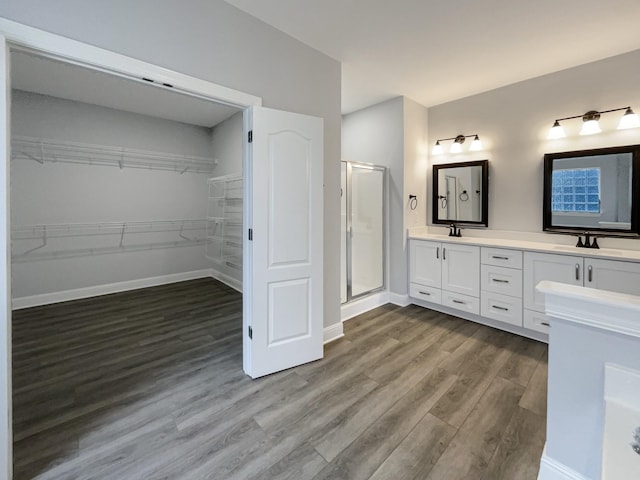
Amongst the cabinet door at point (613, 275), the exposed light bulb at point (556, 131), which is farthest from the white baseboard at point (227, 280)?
the exposed light bulb at point (556, 131)

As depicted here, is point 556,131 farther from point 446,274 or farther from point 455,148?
point 446,274

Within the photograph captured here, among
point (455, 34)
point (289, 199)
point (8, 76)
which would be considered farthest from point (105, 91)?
point (455, 34)

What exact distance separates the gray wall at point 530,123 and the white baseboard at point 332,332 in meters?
2.34

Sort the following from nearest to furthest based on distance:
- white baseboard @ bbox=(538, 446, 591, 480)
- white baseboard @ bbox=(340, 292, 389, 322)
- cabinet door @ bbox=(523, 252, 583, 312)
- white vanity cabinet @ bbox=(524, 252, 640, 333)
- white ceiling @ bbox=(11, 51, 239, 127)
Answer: white baseboard @ bbox=(538, 446, 591, 480) < white vanity cabinet @ bbox=(524, 252, 640, 333) < cabinet door @ bbox=(523, 252, 583, 312) < white ceiling @ bbox=(11, 51, 239, 127) < white baseboard @ bbox=(340, 292, 389, 322)

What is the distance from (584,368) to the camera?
1.23 m

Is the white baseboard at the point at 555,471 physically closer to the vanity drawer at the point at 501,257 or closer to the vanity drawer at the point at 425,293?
the vanity drawer at the point at 501,257

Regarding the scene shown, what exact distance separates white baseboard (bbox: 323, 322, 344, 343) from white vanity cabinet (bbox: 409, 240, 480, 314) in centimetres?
140

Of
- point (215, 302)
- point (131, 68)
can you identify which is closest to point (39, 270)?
point (215, 302)

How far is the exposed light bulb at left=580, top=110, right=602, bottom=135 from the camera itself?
9.32ft

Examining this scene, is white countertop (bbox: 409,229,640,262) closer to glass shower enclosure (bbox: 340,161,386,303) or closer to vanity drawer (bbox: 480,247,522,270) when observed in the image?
vanity drawer (bbox: 480,247,522,270)

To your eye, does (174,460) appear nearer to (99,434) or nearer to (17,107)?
(99,434)

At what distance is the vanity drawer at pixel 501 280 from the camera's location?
2980 mm

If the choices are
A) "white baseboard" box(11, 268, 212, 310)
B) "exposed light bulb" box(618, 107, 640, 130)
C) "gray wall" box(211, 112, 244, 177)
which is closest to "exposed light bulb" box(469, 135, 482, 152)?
"exposed light bulb" box(618, 107, 640, 130)

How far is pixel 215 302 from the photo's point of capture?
13.4 feet
